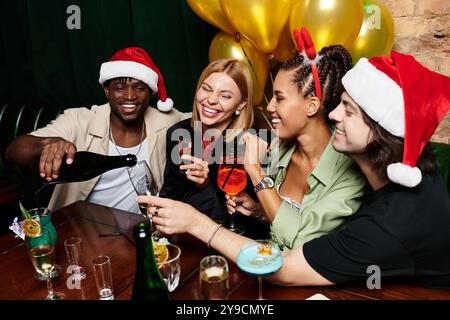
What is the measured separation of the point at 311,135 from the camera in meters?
1.61

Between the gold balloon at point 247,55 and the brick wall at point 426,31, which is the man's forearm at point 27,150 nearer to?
the gold balloon at point 247,55

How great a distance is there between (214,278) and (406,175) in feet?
1.76

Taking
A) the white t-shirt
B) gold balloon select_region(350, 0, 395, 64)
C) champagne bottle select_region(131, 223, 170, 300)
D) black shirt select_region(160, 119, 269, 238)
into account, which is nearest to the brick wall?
gold balloon select_region(350, 0, 395, 64)

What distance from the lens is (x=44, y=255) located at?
3.61 feet

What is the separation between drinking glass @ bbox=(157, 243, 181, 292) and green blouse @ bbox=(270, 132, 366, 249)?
42 centimetres

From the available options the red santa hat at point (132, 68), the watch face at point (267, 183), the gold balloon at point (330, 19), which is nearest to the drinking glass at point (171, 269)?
the watch face at point (267, 183)

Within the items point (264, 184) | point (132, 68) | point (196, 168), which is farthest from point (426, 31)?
point (132, 68)

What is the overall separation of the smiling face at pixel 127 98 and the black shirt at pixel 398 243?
4.09 ft

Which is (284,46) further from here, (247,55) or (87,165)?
(87,165)

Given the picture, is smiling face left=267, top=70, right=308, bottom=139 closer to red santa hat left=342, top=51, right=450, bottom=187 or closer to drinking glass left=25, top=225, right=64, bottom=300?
red santa hat left=342, top=51, right=450, bottom=187

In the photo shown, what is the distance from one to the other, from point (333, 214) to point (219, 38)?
1.08 metres
